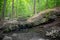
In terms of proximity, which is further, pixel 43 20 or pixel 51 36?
pixel 43 20

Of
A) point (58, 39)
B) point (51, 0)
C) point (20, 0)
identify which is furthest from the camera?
point (20, 0)

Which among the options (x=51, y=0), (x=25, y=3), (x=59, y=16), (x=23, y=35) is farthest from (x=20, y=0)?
(x=23, y=35)

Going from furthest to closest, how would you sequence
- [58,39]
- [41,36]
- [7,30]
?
[7,30] < [41,36] < [58,39]

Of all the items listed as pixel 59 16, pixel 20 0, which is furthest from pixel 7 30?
pixel 20 0

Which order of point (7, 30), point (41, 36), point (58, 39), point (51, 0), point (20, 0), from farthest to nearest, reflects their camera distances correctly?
point (20, 0) < point (51, 0) < point (7, 30) < point (41, 36) < point (58, 39)

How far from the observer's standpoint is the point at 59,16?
10367 millimetres

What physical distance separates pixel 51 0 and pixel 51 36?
39.0 ft

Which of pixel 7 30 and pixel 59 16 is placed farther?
pixel 59 16

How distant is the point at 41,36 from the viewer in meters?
7.93

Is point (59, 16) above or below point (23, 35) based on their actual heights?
above

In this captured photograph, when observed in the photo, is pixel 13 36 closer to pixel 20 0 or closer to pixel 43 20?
pixel 43 20

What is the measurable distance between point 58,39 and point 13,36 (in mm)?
2640

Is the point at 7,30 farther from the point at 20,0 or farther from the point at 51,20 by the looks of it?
the point at 20,0

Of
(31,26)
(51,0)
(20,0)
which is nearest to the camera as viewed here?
(31,26)
